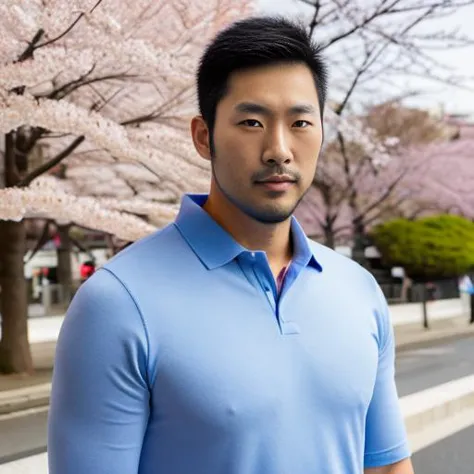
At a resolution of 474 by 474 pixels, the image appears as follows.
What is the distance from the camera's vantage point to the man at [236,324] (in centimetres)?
132

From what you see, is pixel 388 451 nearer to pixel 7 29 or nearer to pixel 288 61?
pixel 288 61

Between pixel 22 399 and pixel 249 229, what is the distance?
883 centimetres

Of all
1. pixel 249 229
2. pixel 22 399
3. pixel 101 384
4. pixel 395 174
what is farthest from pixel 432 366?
pixel 395 174

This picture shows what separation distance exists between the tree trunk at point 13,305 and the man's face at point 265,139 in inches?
416

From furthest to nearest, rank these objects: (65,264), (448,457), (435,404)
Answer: (65,264) < (435,404) < (448,457)

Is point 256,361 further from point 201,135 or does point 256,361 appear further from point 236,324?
point 201,135

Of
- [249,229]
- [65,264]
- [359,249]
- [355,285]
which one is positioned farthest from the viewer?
[359,249]

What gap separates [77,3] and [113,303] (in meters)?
8.16

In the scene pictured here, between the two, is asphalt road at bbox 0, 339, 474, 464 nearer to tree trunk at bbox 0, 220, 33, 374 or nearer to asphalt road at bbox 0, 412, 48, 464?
asphalt road at bbox 0, 412, 48, 464

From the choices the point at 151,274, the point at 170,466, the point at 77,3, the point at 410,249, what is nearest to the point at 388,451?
the point at 170,466

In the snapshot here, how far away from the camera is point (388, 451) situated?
67.6 inches

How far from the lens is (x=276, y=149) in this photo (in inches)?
57.6

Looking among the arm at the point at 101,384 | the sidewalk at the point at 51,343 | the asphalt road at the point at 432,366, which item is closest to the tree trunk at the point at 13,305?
the sidewalk at the point at 51,343

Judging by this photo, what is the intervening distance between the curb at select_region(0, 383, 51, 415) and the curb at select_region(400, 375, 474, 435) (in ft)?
15.0
